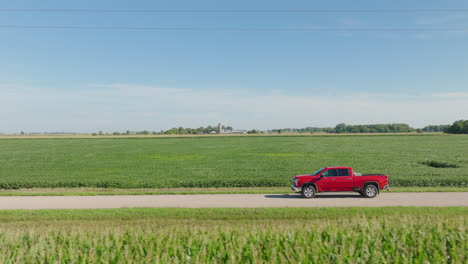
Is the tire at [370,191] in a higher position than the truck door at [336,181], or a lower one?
lower

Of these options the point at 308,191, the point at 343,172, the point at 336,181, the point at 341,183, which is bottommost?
the point at 308,191

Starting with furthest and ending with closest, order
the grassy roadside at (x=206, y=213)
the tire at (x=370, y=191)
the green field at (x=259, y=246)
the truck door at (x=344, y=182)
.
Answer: the tire at (x=370, y=191), the truck door at (x=344, y=182), the grassy roadside at (x=206, y=213), the green field at (x=259, y=246)

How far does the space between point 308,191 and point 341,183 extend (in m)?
1.84

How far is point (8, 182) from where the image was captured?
2133cm

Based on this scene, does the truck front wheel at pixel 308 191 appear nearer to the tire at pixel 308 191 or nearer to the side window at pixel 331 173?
the tire at pixel 308 191

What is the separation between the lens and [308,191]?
1619 cm

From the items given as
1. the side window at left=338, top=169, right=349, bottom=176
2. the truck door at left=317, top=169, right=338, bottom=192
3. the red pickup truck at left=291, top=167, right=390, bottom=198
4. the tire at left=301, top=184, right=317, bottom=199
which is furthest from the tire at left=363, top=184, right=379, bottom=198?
the tire at left=301, top=184, right=317, bottom=199

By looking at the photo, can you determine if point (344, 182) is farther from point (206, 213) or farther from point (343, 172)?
point (206, 213)

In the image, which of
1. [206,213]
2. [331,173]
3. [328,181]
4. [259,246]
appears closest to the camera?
[259,246]

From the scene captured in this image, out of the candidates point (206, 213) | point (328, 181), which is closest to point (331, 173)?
point (328, 181)

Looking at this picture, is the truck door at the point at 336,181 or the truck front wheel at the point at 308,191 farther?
the truck front wheel at the point at 308,191

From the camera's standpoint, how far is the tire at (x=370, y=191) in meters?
16.0

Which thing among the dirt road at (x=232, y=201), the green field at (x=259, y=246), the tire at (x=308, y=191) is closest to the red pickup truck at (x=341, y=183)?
the tire at (x=308, y=191)

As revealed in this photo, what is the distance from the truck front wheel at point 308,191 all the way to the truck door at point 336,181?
18.8 inches
